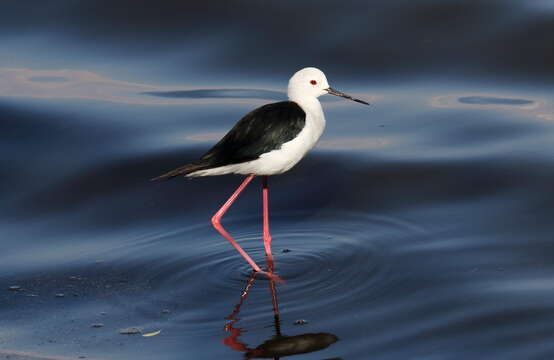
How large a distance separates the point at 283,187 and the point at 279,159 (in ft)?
4.76

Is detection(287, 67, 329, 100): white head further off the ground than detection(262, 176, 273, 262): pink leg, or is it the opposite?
detection(287, 67, 329, 100): white head

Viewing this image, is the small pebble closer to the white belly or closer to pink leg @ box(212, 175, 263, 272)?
pink leg @ box(212, 175, 263, 272)

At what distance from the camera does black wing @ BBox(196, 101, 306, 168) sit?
6086 millimetres

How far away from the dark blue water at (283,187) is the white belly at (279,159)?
566 mm

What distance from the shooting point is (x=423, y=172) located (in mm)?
7621

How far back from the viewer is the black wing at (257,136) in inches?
240

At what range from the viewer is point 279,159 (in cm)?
615

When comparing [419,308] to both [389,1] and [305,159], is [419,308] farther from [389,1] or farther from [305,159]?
[389,1]

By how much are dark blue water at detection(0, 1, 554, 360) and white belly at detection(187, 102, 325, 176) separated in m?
0.57

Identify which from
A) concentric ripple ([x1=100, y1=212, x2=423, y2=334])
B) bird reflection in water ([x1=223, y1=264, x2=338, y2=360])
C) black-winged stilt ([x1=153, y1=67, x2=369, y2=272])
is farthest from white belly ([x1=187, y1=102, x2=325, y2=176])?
bird reflection in water ([x1=223, y1=264, x2=338, y2=360])

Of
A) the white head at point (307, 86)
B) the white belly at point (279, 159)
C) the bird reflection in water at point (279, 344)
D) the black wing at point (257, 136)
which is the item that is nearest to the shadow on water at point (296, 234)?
the bird reflection in water at point (279, 344)

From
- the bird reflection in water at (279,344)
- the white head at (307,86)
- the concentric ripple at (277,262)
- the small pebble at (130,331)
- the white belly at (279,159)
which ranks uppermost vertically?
the white head at (307,86)

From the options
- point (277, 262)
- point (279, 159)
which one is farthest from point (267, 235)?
point (279, 159)

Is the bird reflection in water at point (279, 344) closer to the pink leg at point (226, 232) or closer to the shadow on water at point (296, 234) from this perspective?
the shadow on water at point (296, 234)
